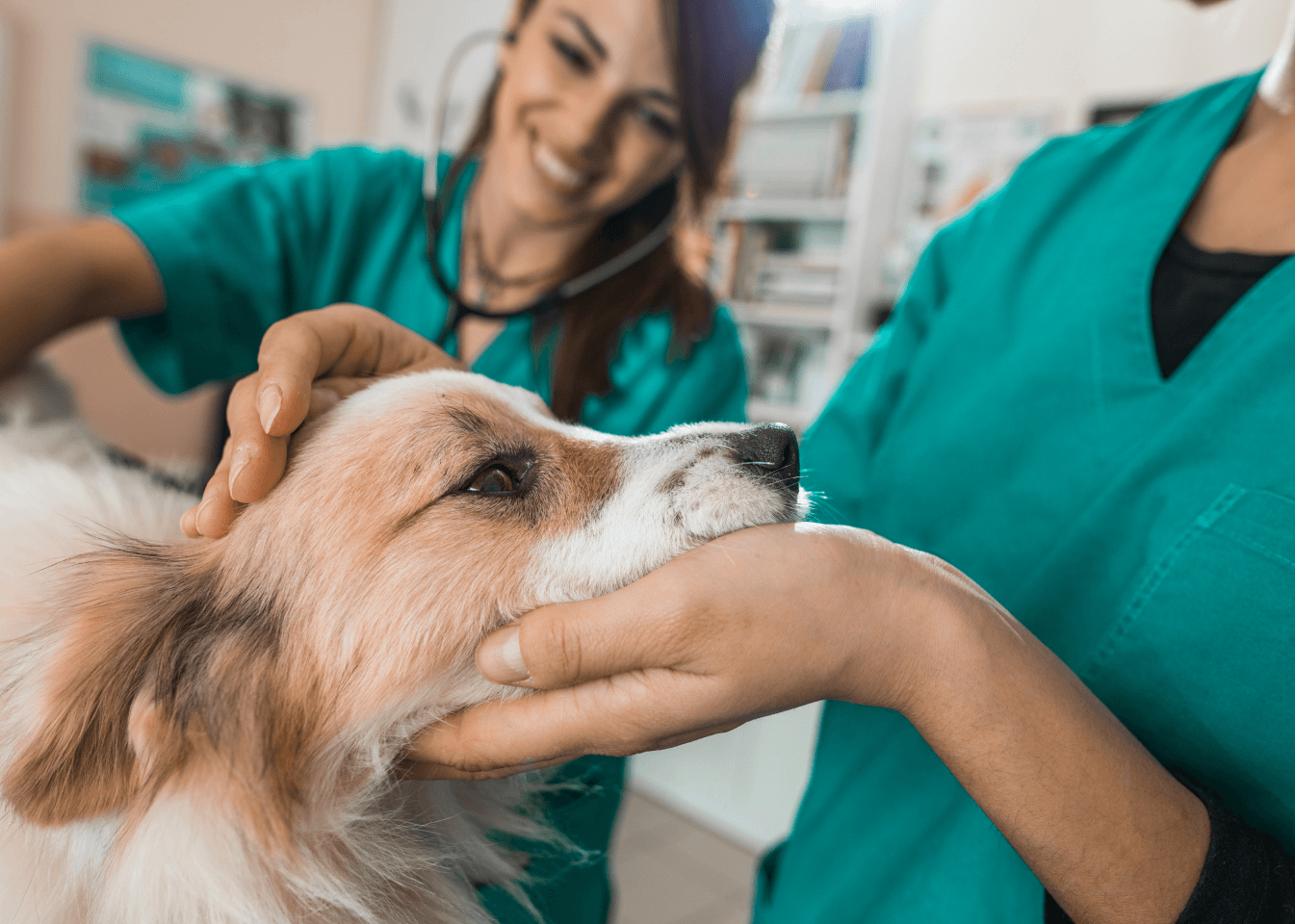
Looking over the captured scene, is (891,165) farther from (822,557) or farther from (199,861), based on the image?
(199,861)

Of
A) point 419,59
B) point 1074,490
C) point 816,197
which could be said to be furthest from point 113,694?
point 419,59

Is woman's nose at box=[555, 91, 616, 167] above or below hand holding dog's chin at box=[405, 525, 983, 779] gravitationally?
above

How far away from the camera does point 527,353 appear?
1221 millimetres

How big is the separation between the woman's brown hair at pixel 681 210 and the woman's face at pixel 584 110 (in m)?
0.03

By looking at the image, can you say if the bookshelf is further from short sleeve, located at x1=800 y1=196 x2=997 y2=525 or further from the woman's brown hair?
short sleeve, located at x1=800 y1=196 x2=997 y2=525

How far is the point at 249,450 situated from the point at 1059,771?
0.73 metres

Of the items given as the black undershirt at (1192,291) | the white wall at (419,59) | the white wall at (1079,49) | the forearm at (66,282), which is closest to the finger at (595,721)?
the black undershirt at (1192,291)

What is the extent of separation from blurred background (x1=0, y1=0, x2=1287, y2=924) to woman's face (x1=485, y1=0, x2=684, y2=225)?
1.70 m

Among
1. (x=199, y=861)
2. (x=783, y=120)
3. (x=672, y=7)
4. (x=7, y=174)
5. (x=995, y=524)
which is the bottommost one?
(x=199, y=861)

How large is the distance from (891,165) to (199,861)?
3.35 meters

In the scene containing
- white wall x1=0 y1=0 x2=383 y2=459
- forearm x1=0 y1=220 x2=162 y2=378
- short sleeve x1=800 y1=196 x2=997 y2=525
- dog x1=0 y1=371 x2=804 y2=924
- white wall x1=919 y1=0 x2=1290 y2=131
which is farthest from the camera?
white wall x1=0 y1=0 x2=383 y2=459

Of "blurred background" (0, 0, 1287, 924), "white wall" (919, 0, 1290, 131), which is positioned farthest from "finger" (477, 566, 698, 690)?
"white wall" (919, 0, 1290, 131)

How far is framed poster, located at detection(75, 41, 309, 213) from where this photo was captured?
10.8 ft

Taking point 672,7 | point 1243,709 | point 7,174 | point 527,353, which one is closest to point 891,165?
point 672,7
